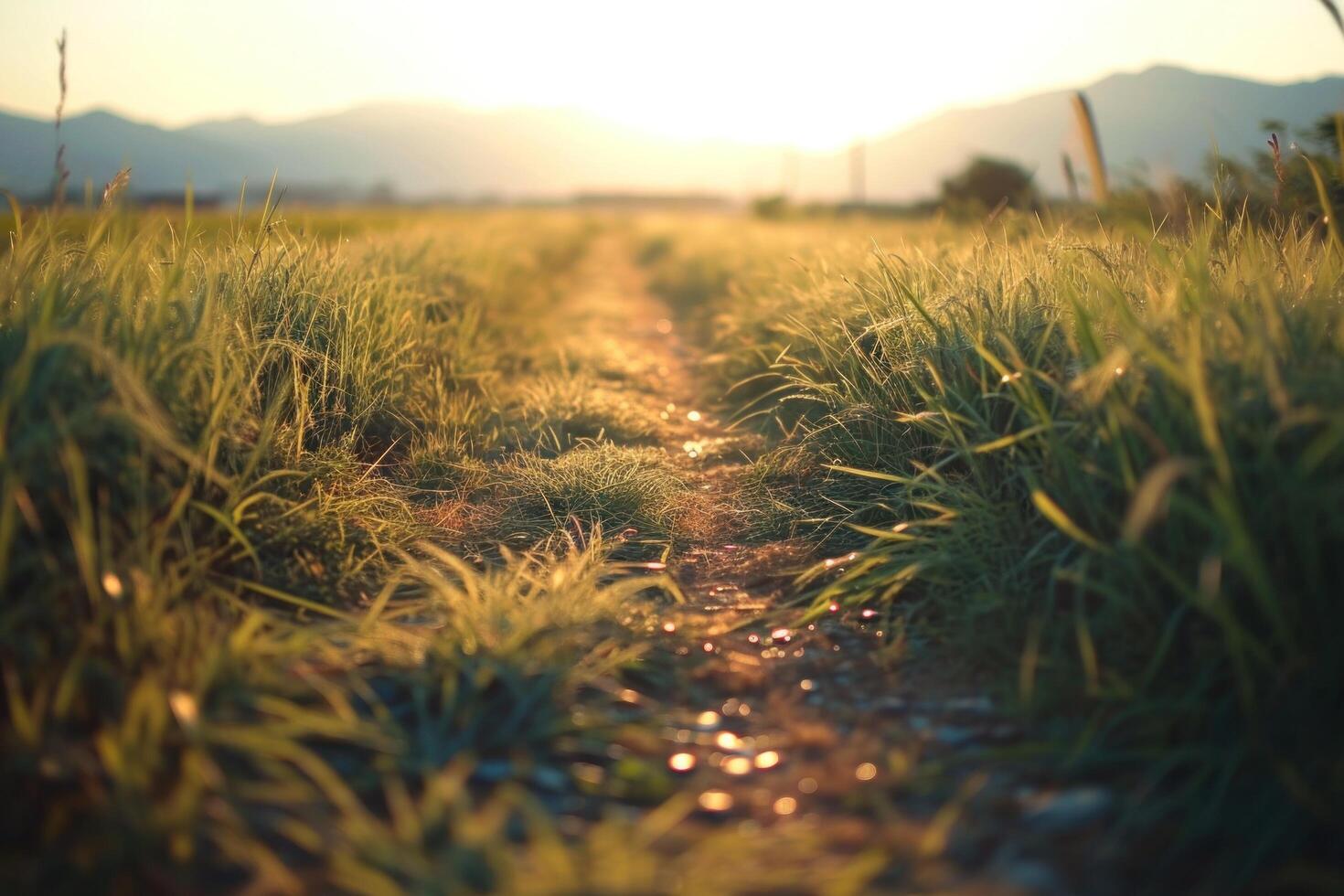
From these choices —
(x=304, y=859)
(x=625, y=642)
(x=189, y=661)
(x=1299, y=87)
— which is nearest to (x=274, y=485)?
(x=189, y=661)

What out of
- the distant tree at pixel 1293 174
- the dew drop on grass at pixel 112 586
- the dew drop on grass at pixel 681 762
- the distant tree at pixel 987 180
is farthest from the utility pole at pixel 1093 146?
the dew drop on grass at pixel 112 586

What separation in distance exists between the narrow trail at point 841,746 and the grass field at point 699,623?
0.03ft

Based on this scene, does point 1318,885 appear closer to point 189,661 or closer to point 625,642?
point 625,642

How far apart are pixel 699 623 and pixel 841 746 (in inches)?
25.4

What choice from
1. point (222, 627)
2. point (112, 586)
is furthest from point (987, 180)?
point (112, 586)

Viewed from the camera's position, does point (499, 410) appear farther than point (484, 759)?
Yes

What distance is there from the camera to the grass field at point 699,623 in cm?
138

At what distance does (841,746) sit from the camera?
1769mm

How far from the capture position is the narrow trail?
1404 mm

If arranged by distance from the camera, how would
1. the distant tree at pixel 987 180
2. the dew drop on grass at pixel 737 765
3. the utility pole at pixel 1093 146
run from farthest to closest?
the distant tree at pixel 987 180
the utility pole at pixel 1093 146
the dew drop on grass at pixel 737 765

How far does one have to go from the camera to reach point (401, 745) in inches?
63.2

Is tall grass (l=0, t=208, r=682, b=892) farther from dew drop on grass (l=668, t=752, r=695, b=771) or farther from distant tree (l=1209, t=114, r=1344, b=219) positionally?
distant tree (l=1209, t=114, r=1344, b=219)

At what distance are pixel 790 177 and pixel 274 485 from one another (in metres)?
55.7

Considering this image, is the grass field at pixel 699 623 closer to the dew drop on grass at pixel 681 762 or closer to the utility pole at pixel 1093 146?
the dew drop on grass at pixel 681 762
